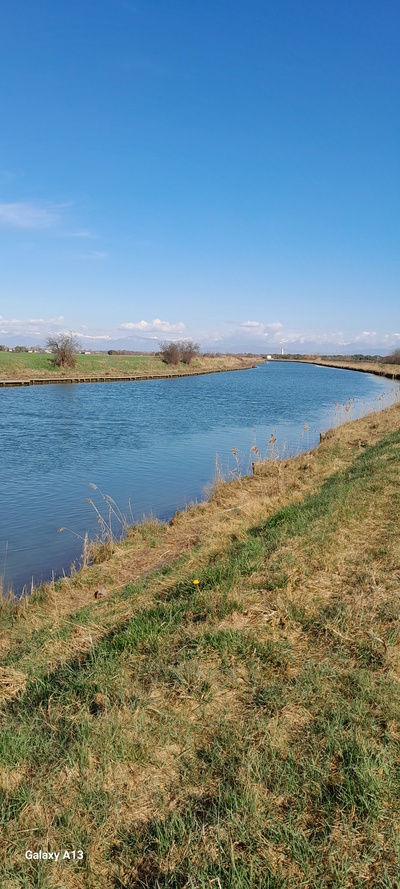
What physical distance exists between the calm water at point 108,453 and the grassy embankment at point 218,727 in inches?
185

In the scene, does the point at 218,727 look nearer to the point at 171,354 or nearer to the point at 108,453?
the point at 108,453

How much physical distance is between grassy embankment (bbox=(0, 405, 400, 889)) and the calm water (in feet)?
15.4

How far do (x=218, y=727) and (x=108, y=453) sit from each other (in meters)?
19.7

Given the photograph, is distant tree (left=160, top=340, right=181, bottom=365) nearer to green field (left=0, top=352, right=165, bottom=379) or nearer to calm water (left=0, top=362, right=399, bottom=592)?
→ green field (left=0, top=352, right=165, bottom=379)

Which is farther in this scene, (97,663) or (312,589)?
(312,589)

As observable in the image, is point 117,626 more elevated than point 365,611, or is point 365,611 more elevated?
point 365,611

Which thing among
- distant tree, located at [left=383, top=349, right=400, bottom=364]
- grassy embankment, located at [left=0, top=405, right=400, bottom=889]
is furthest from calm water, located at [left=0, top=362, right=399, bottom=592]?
distant tree, located at [left=383, top=349, right=400, bottom=364]

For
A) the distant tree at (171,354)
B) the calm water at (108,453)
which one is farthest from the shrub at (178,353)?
the calm water at (108,453)

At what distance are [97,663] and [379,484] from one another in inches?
307

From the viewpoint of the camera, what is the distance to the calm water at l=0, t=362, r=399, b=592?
12547 mm

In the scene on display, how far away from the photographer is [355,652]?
4727 mm

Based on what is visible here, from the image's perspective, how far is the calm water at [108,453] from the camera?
12.5 metres

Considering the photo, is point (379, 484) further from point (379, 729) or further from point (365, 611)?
point (379, 729)

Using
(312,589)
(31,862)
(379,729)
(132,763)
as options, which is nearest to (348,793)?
(379,729)
